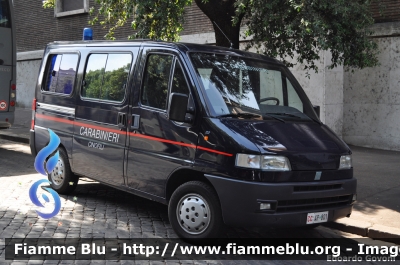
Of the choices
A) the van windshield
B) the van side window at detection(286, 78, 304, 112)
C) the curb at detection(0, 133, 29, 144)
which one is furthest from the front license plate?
the curb at detection(0, 133, 29, 144)

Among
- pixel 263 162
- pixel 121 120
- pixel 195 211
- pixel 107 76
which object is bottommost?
pixel 195 211

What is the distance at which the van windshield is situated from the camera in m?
6.45

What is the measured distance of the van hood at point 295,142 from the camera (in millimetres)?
5957

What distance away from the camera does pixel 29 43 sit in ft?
82.4

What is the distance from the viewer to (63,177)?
852cm

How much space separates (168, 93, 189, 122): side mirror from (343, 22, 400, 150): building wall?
918 centimetres

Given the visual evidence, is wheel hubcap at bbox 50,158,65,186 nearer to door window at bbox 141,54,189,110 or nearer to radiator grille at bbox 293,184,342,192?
door window at bbox 141,54,189,110

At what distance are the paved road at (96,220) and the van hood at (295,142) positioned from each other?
0.84 m

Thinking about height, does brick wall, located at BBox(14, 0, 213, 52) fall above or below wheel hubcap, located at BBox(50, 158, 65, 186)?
above

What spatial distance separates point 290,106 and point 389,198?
2759 mm

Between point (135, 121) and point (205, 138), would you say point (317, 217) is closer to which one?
point (205, 138)

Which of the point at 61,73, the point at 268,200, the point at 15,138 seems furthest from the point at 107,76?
the point at 15,138

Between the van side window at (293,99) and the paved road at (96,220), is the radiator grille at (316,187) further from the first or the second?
the van side window at (293,99)

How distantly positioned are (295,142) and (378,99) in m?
9.01
